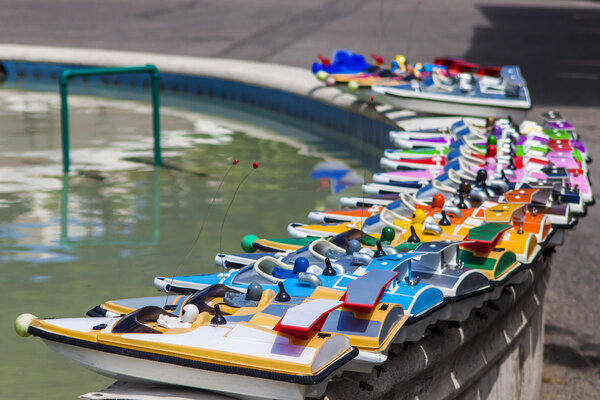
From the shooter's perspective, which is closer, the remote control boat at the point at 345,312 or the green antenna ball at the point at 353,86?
the remote control boat at the point at 345,312

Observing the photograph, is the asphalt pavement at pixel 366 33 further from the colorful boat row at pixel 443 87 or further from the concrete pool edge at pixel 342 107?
the concrete pool edge at pixel 342 107

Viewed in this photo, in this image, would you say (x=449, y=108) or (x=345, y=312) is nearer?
(x=345, y=312)

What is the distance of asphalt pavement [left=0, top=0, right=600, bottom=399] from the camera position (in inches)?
Result: 558

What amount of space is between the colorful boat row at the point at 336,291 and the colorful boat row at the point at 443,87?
2.05m

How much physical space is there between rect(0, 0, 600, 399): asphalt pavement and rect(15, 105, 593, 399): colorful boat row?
3024 mm

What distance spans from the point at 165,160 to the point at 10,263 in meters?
3.08

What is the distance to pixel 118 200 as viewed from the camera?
7.29 m

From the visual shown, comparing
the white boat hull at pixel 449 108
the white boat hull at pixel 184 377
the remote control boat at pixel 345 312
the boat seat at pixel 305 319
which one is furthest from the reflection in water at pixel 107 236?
the boat seat at pixel 305 319

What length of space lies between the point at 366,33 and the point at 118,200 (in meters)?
10.9

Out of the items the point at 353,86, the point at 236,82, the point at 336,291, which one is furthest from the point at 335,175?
the point at 336,291

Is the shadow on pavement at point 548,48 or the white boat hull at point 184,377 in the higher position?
the shadow on pavement at point 548,48

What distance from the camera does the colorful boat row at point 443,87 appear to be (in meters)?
8.43

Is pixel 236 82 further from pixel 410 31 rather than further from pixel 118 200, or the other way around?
pixel 410 31

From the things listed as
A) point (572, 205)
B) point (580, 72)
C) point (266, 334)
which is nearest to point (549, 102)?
point (580, 72)
